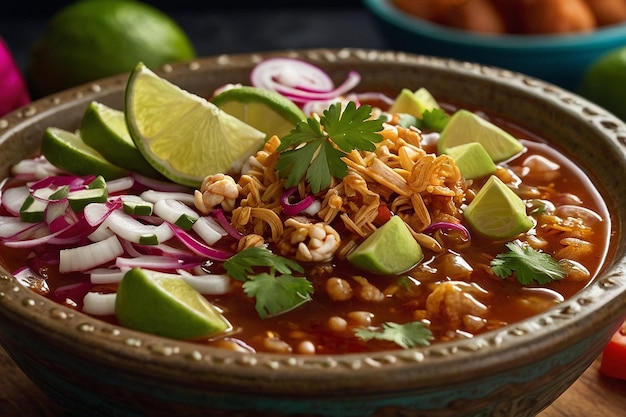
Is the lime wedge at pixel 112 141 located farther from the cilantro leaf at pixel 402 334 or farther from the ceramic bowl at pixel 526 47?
the ceramic bowl at pixel 526 47

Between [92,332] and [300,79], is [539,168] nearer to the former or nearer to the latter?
[300,79]

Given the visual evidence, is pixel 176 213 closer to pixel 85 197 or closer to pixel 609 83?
pixel 85 197

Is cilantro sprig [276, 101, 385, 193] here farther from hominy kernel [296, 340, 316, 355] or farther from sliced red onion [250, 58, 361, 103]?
sliced red onion [250, 58, 361, 103]

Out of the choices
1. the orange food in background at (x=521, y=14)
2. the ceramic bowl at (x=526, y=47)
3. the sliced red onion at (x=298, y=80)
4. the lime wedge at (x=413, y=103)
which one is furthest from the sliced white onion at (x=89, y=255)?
the orange food in background at (x=521, y=14)

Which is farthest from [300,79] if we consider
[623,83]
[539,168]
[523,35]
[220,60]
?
[523,35]

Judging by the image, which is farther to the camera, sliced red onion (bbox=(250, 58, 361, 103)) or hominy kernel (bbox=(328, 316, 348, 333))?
sliced red onion (bbox=(250, 58, 361, 103))

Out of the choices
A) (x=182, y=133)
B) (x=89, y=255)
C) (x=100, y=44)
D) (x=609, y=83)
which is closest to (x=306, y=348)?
(x=89, y=255)

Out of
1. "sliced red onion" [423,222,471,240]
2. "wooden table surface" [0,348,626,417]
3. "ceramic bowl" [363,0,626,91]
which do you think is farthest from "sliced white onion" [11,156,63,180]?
"ceramic bowl" [363,0,626,91]

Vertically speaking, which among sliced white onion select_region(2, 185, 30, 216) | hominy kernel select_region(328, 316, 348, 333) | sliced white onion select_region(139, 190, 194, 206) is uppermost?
sliced white onion select_region(139, 190, 194, 206)
